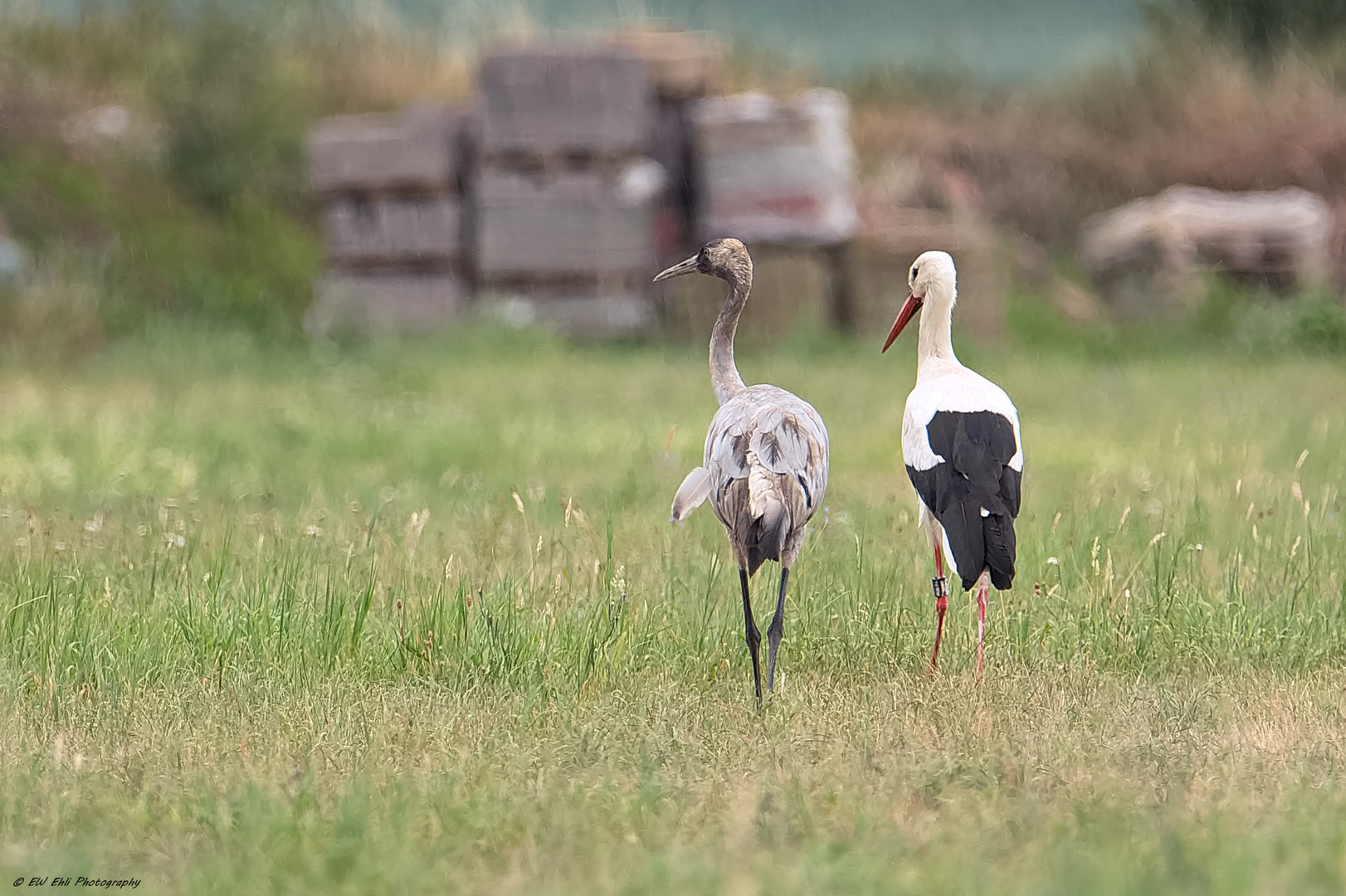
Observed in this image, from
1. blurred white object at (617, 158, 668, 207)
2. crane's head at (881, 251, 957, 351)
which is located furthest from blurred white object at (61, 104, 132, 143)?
crane's head at (881, 251, 957, 351)

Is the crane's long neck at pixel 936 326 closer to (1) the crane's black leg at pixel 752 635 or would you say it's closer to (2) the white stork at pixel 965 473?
(2) the white stork at pixel 965 473

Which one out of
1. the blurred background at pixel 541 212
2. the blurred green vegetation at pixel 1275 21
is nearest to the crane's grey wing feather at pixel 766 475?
the blurred background at pixel 541 212

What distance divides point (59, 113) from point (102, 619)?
12832 mm

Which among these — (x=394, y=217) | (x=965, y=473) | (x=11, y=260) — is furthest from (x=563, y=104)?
(x=965, y=473)

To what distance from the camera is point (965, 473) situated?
5051 mm

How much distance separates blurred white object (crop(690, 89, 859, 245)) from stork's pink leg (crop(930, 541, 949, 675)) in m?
8.93

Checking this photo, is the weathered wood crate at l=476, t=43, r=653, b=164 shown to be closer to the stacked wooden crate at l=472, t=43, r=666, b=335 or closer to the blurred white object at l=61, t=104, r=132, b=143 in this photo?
the stacked wooden crate at l=472, t=43, r=666, b=335

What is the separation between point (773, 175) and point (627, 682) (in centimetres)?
986

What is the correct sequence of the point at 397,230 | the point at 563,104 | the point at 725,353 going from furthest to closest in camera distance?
the point at 397,230 → the point at 563,104 → the point at 725,353

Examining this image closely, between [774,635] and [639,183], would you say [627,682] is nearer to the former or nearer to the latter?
[774,635]

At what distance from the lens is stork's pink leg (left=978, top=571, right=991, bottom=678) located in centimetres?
517

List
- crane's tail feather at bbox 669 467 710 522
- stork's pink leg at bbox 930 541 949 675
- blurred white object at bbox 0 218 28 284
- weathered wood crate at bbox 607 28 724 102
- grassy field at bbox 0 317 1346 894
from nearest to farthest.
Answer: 1. grassy field at bbox 0 317 1346 894
2. crane's tail feather at bbox 669 467 710 522
3. stork's pink leg at bbox 930 541 949 675
4. blurred white object at bbox 0 218 28 284
5. weathered wood crate at bbox 607 28 724 102

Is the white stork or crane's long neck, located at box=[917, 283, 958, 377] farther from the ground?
crane's long neck, located at box=[917, 283, 958, 377]

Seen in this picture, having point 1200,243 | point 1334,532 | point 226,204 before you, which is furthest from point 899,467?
point 226,204
